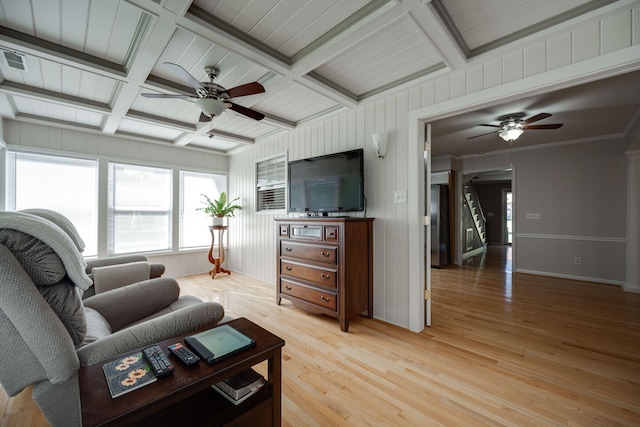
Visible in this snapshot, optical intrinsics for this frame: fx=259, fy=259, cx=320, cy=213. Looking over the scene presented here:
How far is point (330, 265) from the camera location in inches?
105

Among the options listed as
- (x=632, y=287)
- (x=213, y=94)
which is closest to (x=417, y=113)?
(x=213, y=94)

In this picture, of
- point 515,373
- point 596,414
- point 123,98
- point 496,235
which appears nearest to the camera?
point 596,414

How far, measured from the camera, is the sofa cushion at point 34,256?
0.90m

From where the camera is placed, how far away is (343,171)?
9.71ft

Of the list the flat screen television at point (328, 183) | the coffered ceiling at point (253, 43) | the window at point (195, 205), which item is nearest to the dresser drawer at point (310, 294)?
the flat screen television at point (328, 183)

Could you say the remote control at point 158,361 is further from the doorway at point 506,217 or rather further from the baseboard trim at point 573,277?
the doorway at point 506,217

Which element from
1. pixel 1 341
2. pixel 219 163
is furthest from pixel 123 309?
pixel 219 163

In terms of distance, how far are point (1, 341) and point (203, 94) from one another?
210 centimetres

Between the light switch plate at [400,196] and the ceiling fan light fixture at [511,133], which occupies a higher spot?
the ceiling fan light fixture at [511,133]

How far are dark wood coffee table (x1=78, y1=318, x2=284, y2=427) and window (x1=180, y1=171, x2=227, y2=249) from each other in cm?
421

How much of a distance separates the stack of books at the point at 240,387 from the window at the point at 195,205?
4.32 m

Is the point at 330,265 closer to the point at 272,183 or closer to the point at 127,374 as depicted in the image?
the point at 127,374

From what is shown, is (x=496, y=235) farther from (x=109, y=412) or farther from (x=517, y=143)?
(x=109, y=412)

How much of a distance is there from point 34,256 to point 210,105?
180 cm
